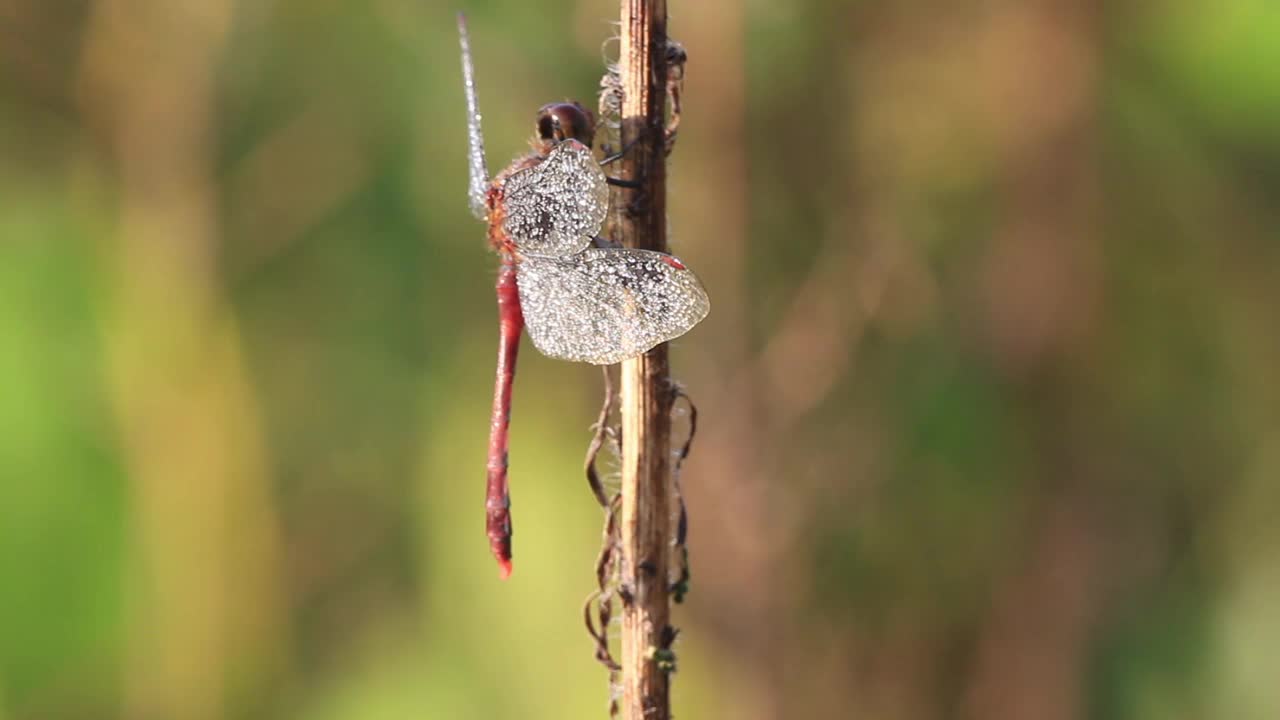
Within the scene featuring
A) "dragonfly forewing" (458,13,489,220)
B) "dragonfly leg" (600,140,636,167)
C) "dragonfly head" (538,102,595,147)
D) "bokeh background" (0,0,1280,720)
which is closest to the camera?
"dragonfly leg" (600,140,636,167)

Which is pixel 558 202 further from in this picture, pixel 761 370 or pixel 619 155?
pixel 761 370

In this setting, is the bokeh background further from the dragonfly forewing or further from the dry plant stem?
the dry plant stem

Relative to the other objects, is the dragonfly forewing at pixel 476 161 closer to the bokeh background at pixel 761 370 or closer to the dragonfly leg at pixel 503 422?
the dragonfly leg at pixel 503 422

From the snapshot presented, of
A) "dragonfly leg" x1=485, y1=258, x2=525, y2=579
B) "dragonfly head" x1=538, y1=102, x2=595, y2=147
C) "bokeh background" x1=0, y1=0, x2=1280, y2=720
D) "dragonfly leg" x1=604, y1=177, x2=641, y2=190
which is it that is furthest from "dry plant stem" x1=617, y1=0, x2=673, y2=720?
"bokeh background" x1=0, y1=0, x2=1280, y2=720

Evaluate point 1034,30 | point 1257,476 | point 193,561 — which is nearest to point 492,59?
point 1034,30

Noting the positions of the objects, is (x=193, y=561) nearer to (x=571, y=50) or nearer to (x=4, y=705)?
(x=4, y=705)

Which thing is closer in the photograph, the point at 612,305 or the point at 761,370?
the point at 612,305

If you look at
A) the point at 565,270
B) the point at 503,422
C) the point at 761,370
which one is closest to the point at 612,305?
the point at 565,270
